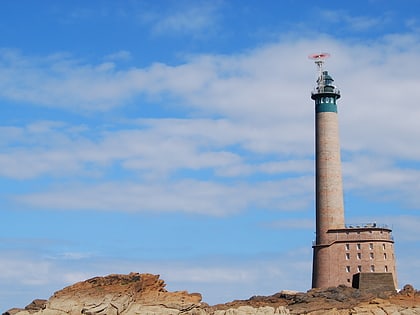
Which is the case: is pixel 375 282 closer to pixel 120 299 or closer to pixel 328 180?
pixel 328 180

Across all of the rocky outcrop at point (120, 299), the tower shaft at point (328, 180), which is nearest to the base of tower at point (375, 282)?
the tower shaft at point (328, 180)

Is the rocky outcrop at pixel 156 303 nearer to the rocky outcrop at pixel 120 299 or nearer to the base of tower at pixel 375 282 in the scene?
the rocky outcrop at pixel 120 299

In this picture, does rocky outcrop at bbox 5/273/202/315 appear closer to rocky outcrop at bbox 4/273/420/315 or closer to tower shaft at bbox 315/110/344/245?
rocky outcrop at bbox 4/273/420/315

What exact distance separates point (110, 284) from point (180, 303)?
247 inches

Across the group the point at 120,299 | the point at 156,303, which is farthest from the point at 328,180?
the point at 120,299

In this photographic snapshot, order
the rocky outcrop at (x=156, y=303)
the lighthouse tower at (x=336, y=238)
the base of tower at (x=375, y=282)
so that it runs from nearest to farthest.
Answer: the rocky outcrop at (x=156, y=303) < the base of tower at (x=375, y=282) < the lighthouse tower at (x=336, y=238)

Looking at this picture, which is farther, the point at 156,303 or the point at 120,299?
the point at 156,303

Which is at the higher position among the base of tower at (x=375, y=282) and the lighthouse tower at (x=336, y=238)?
the lighthouse tower at (x=336, y=238)

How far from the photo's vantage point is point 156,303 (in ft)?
231

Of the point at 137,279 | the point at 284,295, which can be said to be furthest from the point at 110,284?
the point at 284,295

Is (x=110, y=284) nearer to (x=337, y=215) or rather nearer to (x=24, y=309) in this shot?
(x=24, y=309)

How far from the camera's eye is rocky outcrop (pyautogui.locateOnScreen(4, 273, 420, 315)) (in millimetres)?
68625

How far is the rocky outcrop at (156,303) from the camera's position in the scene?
6862 centimetres

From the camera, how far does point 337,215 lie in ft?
289
